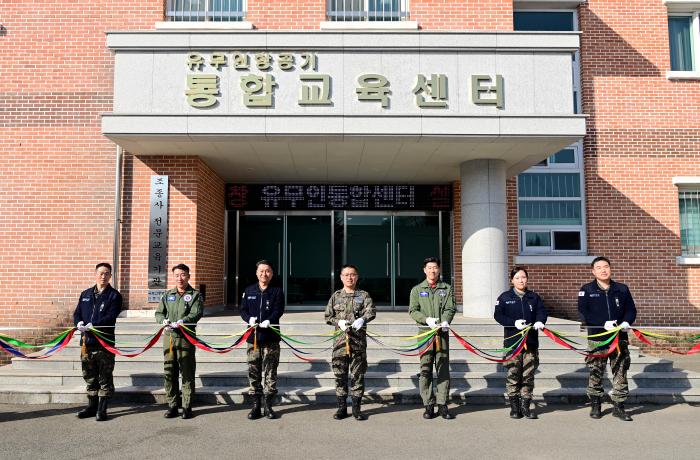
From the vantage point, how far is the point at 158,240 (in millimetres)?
9430

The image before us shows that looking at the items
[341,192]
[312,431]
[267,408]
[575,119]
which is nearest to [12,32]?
[341,192]

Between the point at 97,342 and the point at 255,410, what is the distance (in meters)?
2.05

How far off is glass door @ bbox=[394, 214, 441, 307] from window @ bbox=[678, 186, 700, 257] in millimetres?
5474

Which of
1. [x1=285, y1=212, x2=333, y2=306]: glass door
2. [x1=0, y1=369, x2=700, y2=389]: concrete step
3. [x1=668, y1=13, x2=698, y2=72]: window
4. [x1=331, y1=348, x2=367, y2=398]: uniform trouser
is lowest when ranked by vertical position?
[x1=0, y1=369, x2=700, y2=389]: concrete step

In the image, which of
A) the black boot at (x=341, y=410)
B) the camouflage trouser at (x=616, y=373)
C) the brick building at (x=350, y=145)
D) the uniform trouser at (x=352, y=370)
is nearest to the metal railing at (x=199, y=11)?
the brick building at (x=350, y=145)

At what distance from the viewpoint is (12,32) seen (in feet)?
33.3

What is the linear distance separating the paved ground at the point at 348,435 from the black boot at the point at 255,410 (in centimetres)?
14

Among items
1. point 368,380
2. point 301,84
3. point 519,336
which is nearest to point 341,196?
point 301,84

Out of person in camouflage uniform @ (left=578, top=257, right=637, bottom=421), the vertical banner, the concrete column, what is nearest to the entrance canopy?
the concrete column

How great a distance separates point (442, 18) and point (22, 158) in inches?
348

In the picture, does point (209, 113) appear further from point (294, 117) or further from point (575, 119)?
point (575, 119)

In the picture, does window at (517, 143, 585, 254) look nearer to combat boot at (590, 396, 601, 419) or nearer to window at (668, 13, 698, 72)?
window at (668, 13, 698, 72)

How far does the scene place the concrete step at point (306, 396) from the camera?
21.3 ft

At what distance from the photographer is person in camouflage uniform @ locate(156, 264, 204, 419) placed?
5.89 meters
